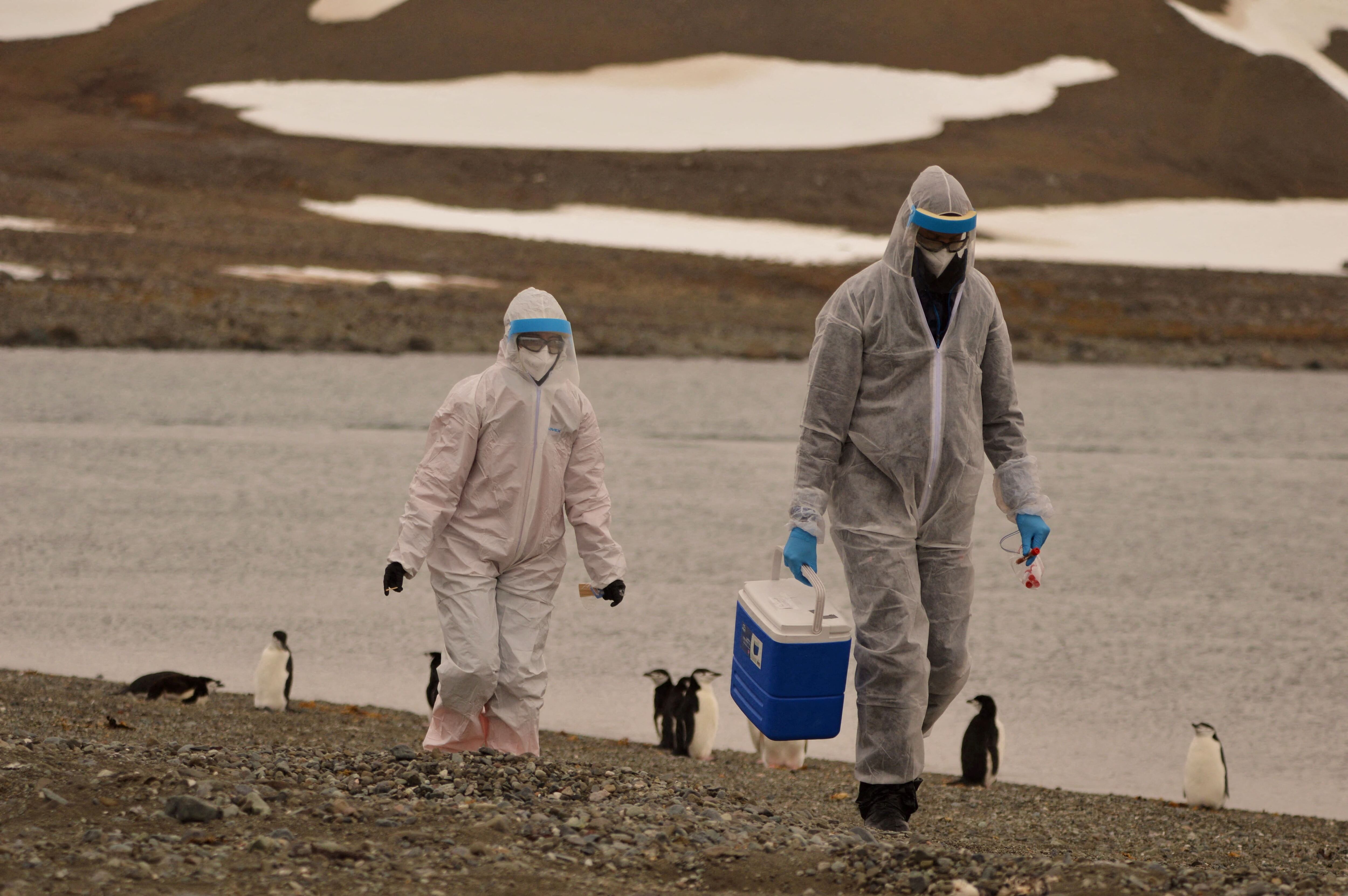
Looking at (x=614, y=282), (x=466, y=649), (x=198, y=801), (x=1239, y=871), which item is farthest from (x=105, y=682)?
(x=614, y=282)

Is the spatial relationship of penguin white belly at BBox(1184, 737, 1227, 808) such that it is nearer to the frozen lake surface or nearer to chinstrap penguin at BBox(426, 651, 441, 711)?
the frozen lake surface

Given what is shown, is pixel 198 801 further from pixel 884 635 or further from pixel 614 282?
pixel 614 282

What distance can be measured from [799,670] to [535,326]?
1422 millimetres

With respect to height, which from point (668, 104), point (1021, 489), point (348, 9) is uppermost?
point (348, 9)

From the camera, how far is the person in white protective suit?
4254mm

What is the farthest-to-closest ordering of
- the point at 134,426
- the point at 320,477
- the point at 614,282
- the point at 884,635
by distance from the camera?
the point at 614,282
the point at 134,426
the point at 320,477
the point at 884,635

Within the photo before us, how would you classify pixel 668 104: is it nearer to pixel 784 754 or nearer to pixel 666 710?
pixel 666 710

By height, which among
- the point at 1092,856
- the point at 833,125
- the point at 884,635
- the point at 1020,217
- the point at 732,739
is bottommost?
the point at 732,739

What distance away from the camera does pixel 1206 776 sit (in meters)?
5.18

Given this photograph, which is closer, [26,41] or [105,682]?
[105,682]

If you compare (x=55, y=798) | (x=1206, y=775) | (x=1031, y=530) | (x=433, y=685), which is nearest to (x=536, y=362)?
(x=1031, y=530)

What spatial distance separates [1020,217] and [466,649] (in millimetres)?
49860

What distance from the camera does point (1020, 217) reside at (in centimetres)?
5116

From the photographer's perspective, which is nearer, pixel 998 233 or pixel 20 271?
pixel 20 271
